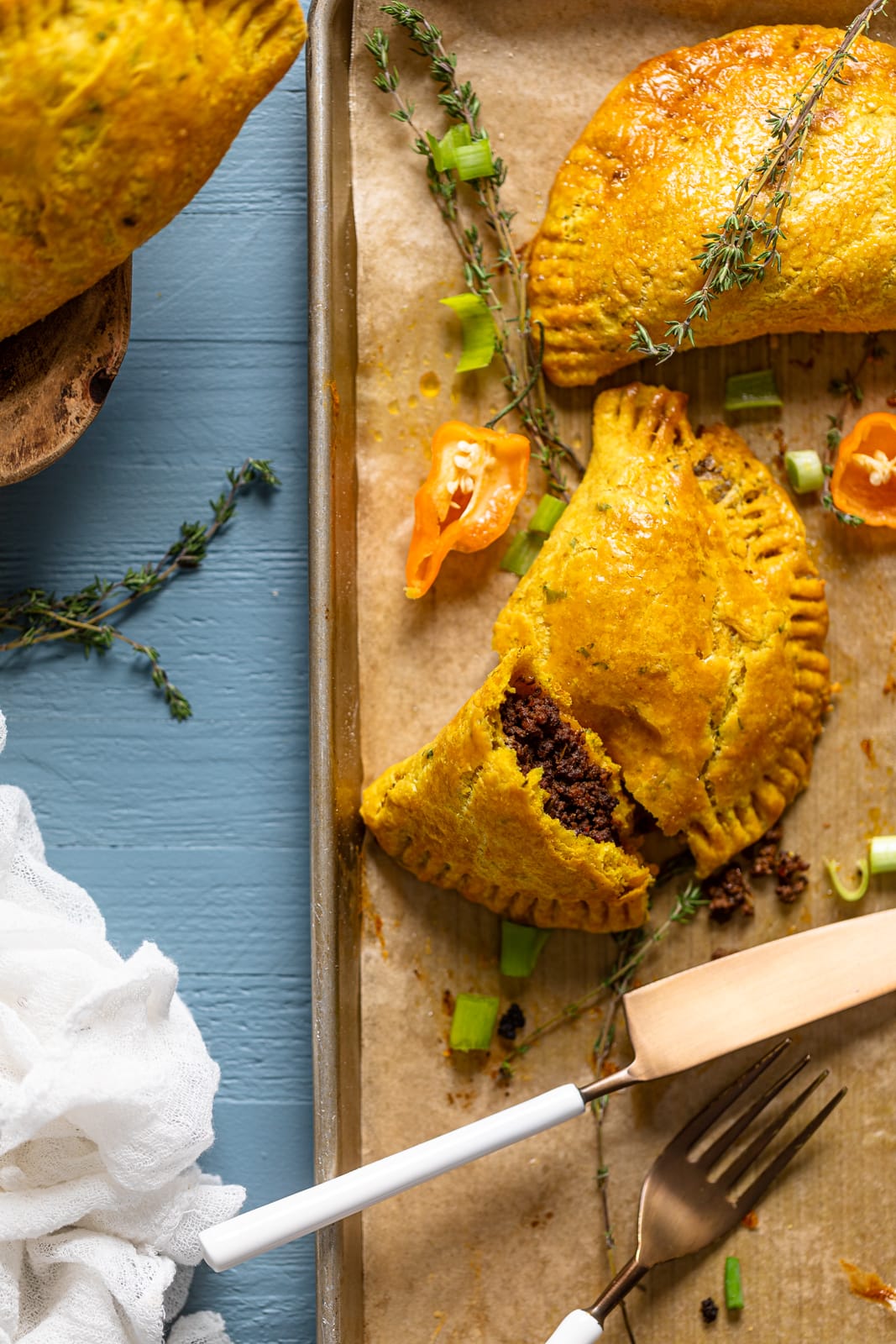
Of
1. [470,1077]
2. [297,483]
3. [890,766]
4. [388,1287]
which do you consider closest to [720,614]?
[890,766]

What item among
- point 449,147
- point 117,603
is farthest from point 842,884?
point 449,147

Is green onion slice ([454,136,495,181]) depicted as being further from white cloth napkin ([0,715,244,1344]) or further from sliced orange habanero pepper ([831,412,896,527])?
white cloth napkin ([0,715,244,1344])

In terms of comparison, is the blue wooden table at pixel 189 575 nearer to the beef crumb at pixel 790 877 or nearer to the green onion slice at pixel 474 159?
the green onion slice at pixel 474 159

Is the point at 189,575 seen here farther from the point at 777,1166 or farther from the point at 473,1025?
the point at 777,1166

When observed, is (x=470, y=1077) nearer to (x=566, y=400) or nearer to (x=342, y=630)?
(x=342, y=630)

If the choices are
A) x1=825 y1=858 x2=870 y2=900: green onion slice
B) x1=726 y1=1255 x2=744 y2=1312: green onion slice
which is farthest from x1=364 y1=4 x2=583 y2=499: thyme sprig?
x1=726 y1=1255 x2=744 y2=1312: green onion slice

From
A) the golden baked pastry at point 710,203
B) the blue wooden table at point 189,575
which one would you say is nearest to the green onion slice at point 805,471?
the golden baked pastry at point 710,203
